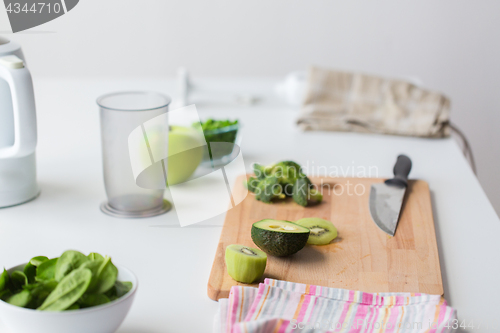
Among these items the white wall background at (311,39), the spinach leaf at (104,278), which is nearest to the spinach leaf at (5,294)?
the spinach leaf at (104,278)

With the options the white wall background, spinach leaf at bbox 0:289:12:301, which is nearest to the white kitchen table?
spinach leaf at bbox 0:289:12:301

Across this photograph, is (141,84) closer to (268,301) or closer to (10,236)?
(10,236)

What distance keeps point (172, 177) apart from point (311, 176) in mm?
360

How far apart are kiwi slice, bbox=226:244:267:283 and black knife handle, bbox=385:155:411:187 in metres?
0.56

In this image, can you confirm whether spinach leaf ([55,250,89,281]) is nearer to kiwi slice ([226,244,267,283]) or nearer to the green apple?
kiwi slice ([226,244,267,283])

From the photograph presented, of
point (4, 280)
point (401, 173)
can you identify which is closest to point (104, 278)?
point (4, 280)

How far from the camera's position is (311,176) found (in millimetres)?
1312

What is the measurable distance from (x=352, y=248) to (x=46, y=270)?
1.85ft

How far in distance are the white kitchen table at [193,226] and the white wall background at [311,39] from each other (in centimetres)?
173

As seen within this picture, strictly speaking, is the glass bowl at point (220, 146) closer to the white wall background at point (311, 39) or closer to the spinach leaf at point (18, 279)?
the spinach leaf at point (18, 279)

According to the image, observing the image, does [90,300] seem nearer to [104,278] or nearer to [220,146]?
[104,278]

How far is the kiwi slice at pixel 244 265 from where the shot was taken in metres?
0.80

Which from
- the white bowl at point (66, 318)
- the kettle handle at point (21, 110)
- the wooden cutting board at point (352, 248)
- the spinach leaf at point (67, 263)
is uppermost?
the kettle handle at point (21, 110)

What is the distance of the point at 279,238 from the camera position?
856mm
